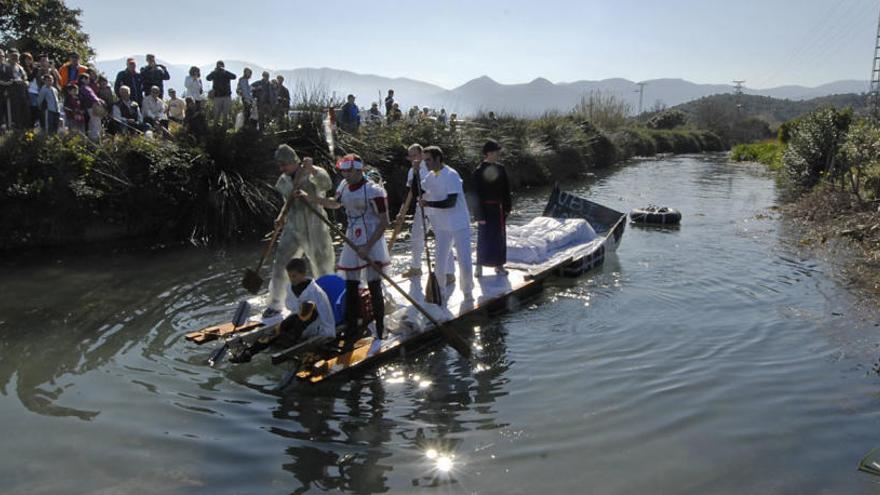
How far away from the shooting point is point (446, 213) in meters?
8.95

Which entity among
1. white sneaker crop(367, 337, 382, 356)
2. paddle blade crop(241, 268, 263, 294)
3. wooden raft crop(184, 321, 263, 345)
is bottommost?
white sneaker crop(367, 337, 382, 356)

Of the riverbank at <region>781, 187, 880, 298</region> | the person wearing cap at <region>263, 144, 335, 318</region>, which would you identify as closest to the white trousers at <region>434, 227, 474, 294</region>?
the person wearing cap at <region>263, 144, 335, 318</region>

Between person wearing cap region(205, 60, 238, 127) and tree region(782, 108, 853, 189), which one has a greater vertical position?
person wearing cap region(205, 60, 238, 127)

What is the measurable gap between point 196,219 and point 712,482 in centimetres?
1180

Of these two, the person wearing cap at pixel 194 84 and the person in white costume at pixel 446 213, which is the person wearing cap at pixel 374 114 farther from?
the person in white costume at pixel 446 213

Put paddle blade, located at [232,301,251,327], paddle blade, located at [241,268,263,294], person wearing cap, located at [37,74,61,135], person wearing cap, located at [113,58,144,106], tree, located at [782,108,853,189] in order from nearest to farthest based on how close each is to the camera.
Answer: paddle blade, located at [232,301,251,327]
paddle blade, located at [241,268,263,294]
person wearing cap, located at [37,74,61,135]
person wearing cap, located at [113,58,144,106]
tree, located at [782,108,853,189]

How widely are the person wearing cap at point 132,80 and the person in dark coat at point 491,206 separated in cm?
1015

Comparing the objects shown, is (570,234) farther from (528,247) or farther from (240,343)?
(240,343)

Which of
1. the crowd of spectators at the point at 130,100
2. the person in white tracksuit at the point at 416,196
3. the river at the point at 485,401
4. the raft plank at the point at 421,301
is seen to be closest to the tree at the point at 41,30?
the crowd of spectators at the point at 130,100

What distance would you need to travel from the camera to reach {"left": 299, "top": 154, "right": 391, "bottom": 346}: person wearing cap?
722 cm

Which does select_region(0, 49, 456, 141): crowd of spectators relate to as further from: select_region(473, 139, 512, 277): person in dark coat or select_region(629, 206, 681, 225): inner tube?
select_region(629, 206, 681, 225): inner tube

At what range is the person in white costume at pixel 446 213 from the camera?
8.78 m

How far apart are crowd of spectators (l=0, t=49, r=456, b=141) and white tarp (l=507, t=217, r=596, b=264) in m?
7.05

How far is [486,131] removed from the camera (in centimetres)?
2459
